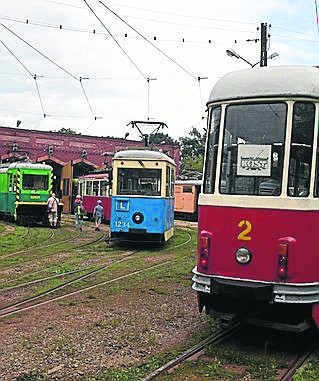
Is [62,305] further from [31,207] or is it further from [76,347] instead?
[31,207]

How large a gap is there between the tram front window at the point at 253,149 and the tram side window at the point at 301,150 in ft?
0.41

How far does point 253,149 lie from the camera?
23.9 ft

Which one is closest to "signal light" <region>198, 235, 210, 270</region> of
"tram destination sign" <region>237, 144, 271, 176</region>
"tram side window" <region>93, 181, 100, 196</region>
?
"tram destination sign" <region>237, 144, 271, 176</region>

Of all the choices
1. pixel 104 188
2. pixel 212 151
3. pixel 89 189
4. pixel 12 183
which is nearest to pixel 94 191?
pixel 89 189

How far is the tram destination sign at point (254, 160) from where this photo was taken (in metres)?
7.21

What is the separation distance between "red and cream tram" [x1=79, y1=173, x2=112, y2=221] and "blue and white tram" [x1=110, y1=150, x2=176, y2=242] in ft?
37.8

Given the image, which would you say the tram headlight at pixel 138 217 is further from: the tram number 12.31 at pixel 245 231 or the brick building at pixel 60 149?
the brick building at pixel 60 149

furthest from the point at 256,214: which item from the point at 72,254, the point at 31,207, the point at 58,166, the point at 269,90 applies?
the point at 58,166

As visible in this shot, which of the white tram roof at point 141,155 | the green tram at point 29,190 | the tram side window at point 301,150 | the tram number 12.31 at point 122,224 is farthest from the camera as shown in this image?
the green tram at point 29,190

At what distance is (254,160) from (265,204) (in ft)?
1.75

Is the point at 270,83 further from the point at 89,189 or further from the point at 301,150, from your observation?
the point at 89,189

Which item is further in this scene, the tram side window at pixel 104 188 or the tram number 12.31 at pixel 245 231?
the tram side window at pixel 104 188

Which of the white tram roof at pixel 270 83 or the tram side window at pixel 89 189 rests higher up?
the white tram roof at pixel 270 83

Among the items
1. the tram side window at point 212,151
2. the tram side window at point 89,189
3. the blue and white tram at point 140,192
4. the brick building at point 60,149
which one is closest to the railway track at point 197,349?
the tram side window at point 212,151
